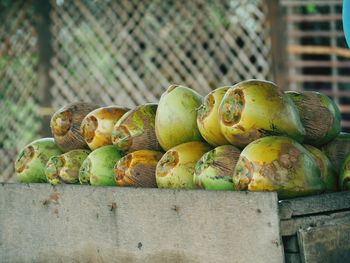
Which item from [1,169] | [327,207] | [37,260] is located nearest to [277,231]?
[327,207]

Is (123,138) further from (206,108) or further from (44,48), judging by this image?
(44,48)

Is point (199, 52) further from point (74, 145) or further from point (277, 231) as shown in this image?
point (277, 231)

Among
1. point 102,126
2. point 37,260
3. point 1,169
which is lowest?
point 1,169

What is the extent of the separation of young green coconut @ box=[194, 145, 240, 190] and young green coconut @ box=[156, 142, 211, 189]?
0.09 meters

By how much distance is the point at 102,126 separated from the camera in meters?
2.41

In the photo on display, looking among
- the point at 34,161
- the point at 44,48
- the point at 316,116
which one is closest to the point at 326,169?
the point at 316,116

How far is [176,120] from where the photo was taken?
2170 mm

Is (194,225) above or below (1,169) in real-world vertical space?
above

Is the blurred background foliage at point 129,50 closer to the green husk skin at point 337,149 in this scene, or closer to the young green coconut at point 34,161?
the young green coconut at point 34,161

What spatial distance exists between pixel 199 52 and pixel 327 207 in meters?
4.69

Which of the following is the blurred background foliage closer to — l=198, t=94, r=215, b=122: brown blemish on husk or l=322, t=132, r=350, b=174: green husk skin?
l=322, t=132, r=350, b=174: green husk skin

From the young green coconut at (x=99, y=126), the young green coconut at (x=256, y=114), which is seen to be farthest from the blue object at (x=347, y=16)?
the young green coconut at (x=99, y=126)

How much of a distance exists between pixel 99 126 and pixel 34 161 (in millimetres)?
299

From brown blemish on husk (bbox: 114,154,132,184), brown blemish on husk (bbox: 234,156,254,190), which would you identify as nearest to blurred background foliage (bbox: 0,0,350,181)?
brown blemish on husk (bbox: 114,154,132,184)
